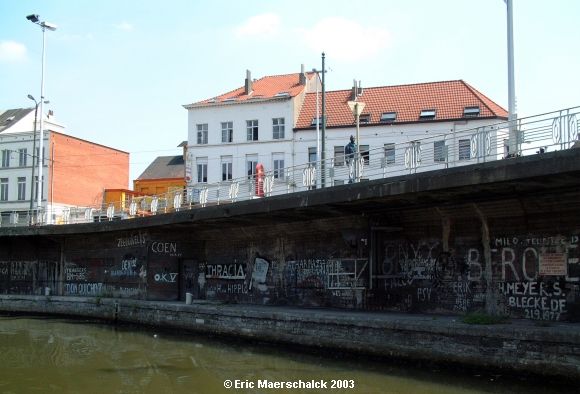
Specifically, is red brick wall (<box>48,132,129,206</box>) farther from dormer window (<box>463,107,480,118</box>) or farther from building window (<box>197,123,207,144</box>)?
dormer window (<box>463,107,480,118</box>)

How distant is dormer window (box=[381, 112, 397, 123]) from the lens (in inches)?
1580

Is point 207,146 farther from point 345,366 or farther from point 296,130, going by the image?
point 345,366

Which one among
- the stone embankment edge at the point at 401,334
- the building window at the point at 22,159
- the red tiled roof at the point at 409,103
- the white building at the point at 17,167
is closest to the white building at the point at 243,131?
the red tiled roof at the point at 409,103

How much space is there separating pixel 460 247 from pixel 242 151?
1090 inches

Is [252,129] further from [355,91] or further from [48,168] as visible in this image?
[48,168]

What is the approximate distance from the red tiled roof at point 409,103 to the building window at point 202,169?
800 cm

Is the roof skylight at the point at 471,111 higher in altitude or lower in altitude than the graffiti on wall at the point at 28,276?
higher

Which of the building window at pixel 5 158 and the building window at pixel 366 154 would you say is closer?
the building window at pixel 366 154

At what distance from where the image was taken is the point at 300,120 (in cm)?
4300

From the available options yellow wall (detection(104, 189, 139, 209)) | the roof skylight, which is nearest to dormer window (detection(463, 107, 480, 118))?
the roof skylight

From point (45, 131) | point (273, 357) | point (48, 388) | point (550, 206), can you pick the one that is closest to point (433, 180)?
point (550, 206)

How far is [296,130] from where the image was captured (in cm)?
4234

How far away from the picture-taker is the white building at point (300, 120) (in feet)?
128

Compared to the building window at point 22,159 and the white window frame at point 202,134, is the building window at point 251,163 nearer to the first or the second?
the white window frame at point 202,134
